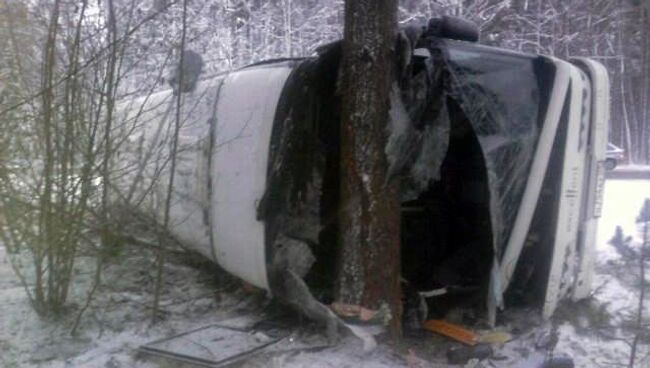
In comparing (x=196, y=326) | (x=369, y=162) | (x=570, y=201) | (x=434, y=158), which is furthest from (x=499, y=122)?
(x=196, y=326)

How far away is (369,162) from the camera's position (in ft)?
16.2

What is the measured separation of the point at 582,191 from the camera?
17.9ft

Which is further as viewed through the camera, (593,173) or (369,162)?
(593,173)

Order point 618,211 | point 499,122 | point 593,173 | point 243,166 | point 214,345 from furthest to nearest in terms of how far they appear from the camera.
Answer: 1. point 618,211
2. point 593,173
3. point 243,166
4. point 499,122
5. point 214,345

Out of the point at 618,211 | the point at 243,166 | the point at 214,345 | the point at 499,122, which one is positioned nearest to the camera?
the point at 214,345

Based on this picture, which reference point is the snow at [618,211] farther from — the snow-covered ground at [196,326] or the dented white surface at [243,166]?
the dented white surface at [243,166]

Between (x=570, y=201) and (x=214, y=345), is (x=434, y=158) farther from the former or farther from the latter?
(x=214, y=345)

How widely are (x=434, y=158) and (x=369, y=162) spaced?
0.47 m

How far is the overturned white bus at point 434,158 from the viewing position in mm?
5012

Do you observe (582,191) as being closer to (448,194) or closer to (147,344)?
(448,194)

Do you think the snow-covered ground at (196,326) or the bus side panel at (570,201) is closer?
the snow-covered ground at (196,326)

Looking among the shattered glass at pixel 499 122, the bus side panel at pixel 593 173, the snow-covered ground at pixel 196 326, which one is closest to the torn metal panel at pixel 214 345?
the snow-covered ground at pixel 196 326

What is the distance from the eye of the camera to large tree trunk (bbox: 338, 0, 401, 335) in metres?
4.90

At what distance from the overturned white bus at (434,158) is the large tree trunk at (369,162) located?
0.16 meters
